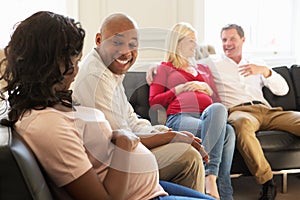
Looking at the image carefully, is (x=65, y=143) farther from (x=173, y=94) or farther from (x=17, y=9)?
(x=17, y=9)

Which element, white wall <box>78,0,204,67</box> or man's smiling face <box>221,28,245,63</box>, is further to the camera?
white wall <box>78,0,204,67</box>

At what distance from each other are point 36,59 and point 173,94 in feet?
5.37

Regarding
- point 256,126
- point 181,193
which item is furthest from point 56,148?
point 256,126

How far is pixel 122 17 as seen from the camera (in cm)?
185

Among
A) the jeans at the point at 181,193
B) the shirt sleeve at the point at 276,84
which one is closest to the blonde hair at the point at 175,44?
the shirt sleeve at the point at 276,84

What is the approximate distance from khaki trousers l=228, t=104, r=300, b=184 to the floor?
0.30 metres

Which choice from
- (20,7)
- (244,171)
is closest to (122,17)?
(244,171)

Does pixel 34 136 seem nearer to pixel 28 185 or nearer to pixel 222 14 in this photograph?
pixel 28 185

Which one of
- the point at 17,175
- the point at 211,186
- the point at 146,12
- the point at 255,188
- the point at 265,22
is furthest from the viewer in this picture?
the point at 265,22

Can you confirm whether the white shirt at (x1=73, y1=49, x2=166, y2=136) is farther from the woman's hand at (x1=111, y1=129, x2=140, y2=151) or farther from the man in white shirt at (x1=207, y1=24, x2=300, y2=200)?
the man in white shirt at (x1=207, y1=24, x2=300, y2=200)

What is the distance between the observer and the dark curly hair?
1.24 m

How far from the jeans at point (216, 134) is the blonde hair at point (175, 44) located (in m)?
0.43

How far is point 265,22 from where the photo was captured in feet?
14.4

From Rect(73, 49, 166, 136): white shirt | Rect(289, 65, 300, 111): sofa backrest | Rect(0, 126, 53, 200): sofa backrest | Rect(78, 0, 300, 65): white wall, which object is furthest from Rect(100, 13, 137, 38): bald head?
Rect(289, 65, 300, 111): sofa backrest
